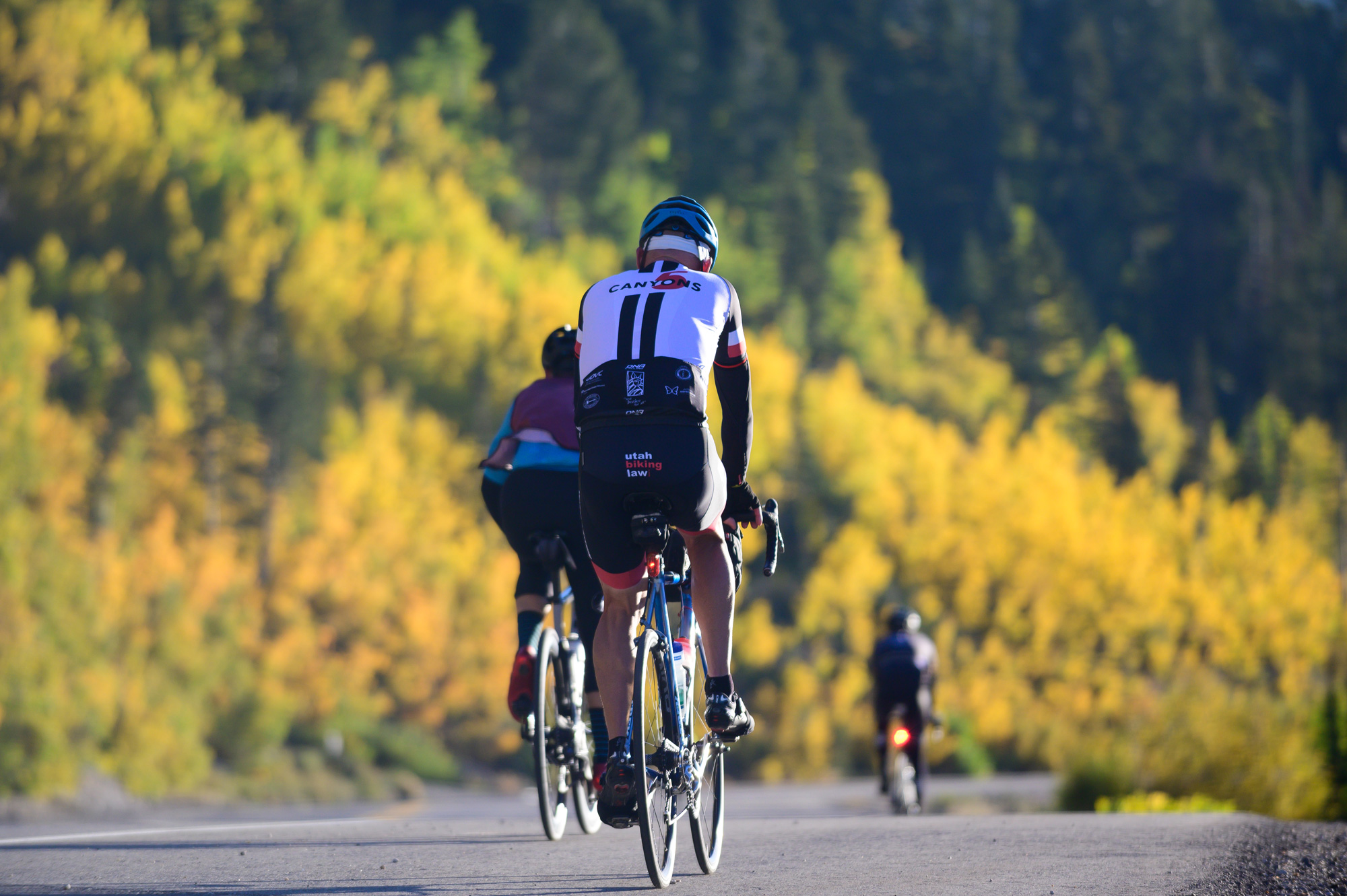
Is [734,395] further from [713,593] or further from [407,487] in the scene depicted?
[407,487]

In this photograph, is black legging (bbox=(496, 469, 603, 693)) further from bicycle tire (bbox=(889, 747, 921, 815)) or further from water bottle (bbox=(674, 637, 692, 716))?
bicycle tire (bbox=(889, 747, 921, 815))

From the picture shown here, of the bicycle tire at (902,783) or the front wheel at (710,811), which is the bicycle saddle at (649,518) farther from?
the bicycle tire at (902,783)

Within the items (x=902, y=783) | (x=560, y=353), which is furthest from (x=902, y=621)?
(x=560, y=353)

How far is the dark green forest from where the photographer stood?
90.7m

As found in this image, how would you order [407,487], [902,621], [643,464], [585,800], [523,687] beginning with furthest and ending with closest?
[407,487]
[902,621]
[585,800]
[523,687]
[643,464]

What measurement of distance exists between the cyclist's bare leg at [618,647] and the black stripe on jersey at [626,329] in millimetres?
727

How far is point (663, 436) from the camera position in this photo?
15.0 feet

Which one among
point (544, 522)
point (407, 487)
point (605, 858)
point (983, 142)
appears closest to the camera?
point (605, 858)

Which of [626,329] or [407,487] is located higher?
[407,487]

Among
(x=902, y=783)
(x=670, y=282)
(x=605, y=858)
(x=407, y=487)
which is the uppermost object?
(x=407, y=487)

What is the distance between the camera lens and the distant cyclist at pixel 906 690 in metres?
11.6

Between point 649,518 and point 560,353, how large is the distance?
2297mm

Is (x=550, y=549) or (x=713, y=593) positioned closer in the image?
(x=713, y=593)

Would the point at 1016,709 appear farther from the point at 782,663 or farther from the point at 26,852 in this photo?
the point at 26,852
